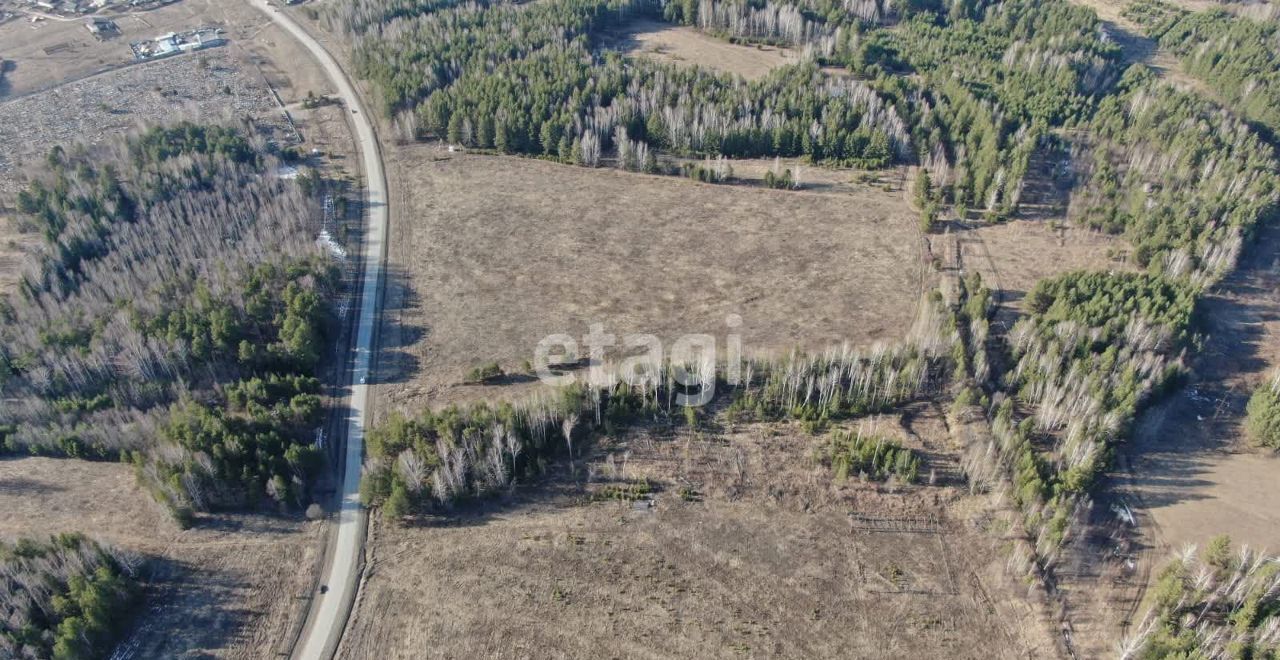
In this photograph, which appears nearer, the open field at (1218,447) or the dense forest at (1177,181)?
the open field at (1218,447)

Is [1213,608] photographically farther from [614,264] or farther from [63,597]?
[63,597]

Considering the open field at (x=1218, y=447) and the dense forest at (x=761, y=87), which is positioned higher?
the dense forest at (x=761, y=87)

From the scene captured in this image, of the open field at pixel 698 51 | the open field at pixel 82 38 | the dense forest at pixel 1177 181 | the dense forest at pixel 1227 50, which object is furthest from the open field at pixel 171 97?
the dense forest at pixel 1227 50

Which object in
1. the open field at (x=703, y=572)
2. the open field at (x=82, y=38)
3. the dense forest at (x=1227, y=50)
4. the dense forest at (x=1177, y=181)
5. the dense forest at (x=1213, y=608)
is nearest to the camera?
the dense forest at (x=1213, y=608)

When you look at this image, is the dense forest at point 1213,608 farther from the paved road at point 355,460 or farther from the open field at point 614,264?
the paved road at point 355,460

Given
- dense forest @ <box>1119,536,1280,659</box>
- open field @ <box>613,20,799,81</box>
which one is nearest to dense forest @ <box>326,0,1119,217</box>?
open field @ <box>613,20,799,81</box>

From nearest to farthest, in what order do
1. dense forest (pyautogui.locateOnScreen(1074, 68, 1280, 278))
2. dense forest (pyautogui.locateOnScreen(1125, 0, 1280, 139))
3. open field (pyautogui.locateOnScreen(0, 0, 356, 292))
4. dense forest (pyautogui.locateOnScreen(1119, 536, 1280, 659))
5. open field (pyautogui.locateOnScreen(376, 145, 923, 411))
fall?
dense forest (pyautogui.locateOnScreen(1119, 536, 1280, 659)), open field (pyautogui.locateOnScreen(376, 145, 923, 411)), dense forest (pyautogui.locateOnScreen(1074, 68, 1280, 278)), open field (pyautogui.locateOnScreen(0, 0, 356, 292)), dense forest (pyautogui.locateOnScreen(1125, 0, 1280, 139))

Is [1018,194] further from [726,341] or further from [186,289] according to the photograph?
[186,289]

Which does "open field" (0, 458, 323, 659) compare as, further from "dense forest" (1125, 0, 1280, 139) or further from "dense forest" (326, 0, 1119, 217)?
"dense forest" (1125, 0, 1280, 139)

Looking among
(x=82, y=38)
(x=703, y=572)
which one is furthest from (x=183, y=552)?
(x=82, y=38)
